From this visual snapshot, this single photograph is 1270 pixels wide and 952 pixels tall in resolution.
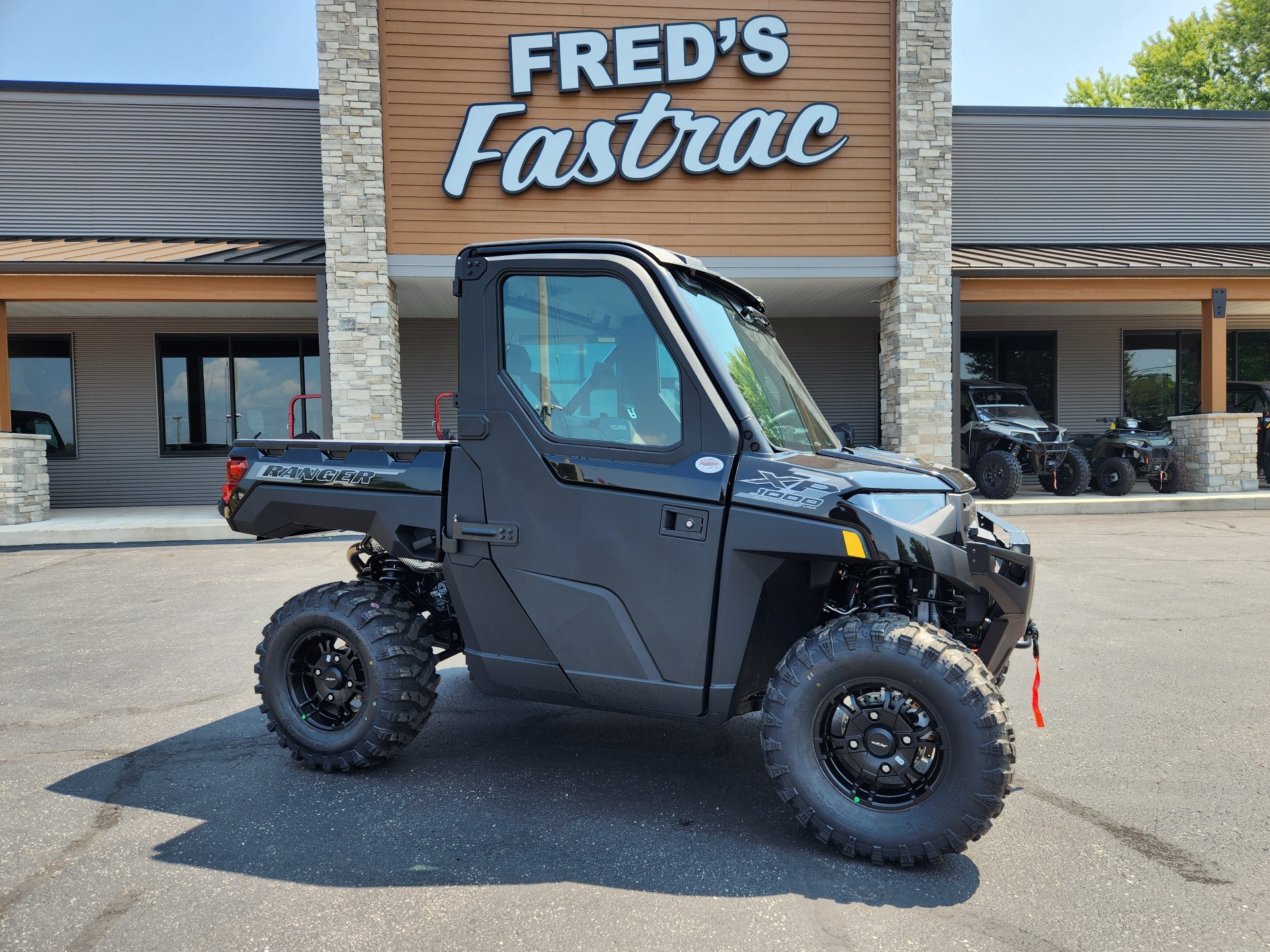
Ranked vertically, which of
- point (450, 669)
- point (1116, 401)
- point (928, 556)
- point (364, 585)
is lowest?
point (450, 669)

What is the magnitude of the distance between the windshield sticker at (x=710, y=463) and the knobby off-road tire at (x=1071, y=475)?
539 inches

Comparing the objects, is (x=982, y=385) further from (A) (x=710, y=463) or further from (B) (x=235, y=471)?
(B) (x=235, y=471)

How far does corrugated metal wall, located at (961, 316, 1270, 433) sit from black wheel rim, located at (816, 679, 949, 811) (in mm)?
17459

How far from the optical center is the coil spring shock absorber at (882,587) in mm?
3100

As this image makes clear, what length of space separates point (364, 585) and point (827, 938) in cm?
240

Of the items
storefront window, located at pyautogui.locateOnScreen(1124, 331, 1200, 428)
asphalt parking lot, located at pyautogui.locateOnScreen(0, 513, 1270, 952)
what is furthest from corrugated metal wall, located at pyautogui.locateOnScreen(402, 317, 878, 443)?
asphalt parking lot, located at pyautogui.locateOnScreen(0, 513, 1270, 952)

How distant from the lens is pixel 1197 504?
1359cm

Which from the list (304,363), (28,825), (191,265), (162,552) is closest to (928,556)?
(28,825)

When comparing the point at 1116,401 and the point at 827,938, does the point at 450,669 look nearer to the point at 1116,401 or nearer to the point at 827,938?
the point at 827,938

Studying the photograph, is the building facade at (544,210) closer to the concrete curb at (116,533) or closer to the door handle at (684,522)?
the concrete curb at (116,533)

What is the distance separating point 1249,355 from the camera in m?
19.4

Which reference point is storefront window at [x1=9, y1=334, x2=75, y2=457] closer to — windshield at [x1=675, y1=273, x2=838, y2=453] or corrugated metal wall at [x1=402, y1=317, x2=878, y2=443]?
corrugated metal wall at [x1=402, y1=317, x2=878, y2=443]

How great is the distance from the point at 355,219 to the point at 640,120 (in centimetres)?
476

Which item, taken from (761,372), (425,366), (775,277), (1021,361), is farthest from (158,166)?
(1021,361)
